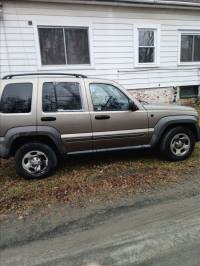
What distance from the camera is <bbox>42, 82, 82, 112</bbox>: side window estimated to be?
4.73m

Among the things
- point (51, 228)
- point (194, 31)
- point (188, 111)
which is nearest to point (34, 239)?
point (51, 228)

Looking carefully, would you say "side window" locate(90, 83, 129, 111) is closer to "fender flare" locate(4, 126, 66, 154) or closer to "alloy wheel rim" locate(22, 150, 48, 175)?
"fender flare" locate(4, 126, 66, 154)

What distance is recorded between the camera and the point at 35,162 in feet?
15.6

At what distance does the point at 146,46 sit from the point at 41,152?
7854 millimetres

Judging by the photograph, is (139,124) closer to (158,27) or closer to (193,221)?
(193,221)

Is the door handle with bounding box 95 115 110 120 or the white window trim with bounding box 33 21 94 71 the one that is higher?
the white window trim with bounding box 33 21 94 71

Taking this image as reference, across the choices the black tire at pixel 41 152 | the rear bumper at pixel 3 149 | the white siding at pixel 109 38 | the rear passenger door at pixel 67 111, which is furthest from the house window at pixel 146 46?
the rear bumper at pixel 3 149

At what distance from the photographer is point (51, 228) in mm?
3334

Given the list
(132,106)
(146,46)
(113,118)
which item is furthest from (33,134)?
(146,46)

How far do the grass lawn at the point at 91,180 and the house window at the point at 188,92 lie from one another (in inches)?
264

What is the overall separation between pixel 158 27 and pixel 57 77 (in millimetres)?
7486

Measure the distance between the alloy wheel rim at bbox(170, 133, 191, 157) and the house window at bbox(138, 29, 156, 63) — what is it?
624 centimetres

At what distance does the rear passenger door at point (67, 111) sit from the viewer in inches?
185

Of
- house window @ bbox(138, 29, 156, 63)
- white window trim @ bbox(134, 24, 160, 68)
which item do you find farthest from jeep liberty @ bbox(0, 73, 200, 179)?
house window @ bbox(138, 29, 156, 63)
